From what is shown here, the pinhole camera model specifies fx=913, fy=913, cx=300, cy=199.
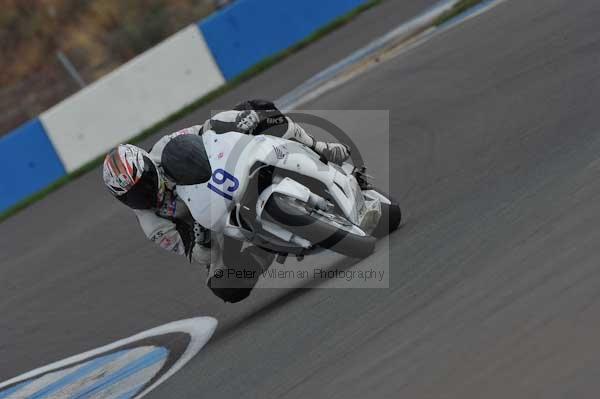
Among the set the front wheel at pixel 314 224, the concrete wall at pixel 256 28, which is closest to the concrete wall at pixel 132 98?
the concrete wall at pixel 256 28

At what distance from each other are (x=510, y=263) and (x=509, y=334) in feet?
3.00

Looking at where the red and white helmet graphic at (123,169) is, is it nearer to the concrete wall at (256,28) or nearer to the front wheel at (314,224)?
the front wheel at (314,224)

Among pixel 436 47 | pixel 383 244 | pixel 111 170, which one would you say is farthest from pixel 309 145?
pixel 436 47

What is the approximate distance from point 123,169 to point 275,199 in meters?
1.09

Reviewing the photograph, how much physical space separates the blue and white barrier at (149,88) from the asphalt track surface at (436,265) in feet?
4.79

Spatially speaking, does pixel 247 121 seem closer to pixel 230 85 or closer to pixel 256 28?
pixel 230 85

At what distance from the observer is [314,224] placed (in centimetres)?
587

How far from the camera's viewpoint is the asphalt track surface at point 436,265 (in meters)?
4.28

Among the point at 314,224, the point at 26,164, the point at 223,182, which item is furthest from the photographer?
the point at 26,164

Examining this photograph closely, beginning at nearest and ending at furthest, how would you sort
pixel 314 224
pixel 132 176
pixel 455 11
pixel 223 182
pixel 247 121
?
pixel 314 224 < pixel 223 182 < pixel 132 176 < pixel 247 121 < pixel 455 11

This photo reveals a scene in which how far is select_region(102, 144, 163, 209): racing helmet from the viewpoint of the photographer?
20.4ft

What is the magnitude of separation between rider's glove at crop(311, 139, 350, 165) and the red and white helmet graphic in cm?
130

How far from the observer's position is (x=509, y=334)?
13.9 feet

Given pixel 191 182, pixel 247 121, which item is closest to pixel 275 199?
pixel 191 182
